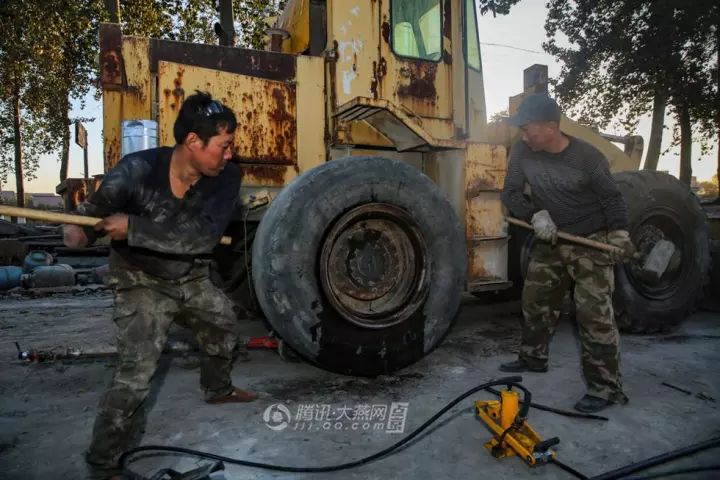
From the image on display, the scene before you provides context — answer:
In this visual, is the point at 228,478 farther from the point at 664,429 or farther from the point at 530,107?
the point at 530,107

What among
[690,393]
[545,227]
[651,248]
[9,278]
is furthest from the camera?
[9,278]

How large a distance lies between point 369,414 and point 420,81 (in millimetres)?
2586

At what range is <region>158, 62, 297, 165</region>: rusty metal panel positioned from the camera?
3439 mm

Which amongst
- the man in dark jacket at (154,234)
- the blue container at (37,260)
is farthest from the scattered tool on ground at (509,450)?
the blue container at (37,260)

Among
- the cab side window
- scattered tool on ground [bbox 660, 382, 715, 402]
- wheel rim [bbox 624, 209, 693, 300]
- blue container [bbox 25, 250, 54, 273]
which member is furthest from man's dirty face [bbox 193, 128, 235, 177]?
blue container [bbox 25, 250, 54, 273]

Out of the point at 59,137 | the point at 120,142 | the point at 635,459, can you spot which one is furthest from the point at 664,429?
the point at 59,137

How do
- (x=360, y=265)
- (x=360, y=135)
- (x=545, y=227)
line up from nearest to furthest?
(x=545, y=227)
(x=360, y=265)
(x=360, y=135)

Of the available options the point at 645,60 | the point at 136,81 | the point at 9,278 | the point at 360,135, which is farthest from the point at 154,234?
the point at 645,60

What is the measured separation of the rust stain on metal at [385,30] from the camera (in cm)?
379

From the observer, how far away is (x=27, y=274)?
737 cm

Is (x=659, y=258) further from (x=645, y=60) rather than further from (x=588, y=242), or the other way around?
(x=645, y=60)

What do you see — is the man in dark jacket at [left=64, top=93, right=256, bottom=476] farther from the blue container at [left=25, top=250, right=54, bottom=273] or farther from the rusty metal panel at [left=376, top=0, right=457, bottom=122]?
the blue container at [left=25, top=250, right=54, bottom=273]

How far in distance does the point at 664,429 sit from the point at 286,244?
85.1 inches

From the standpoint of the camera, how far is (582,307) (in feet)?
9.68
